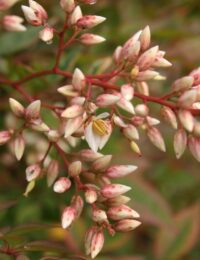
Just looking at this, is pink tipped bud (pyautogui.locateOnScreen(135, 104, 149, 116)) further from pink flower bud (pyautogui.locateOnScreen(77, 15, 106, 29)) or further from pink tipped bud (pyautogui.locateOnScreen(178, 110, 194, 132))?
pink flower bud (pyautogui.locateOnScreen(77, 15, 106, 29))

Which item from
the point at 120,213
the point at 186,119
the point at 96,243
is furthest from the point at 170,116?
the point at 96,243

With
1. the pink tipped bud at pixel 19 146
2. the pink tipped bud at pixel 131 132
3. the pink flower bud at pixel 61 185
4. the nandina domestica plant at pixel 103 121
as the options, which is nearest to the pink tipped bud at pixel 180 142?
the nandina domestica plant at pixel 103 121

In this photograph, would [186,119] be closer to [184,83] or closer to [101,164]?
[184,83]

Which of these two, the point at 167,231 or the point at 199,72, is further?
the point at 167,231

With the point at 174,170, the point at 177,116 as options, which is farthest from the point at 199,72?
the point at 174,170

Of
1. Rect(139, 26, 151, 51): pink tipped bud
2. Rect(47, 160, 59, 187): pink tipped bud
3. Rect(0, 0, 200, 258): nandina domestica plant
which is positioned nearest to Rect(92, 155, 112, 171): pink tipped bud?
Rect(0, 0, 200, 258): nandina domestica plant

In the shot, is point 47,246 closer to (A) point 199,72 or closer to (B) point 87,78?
(B) point 87,78

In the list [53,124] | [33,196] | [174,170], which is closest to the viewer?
[53,124]
